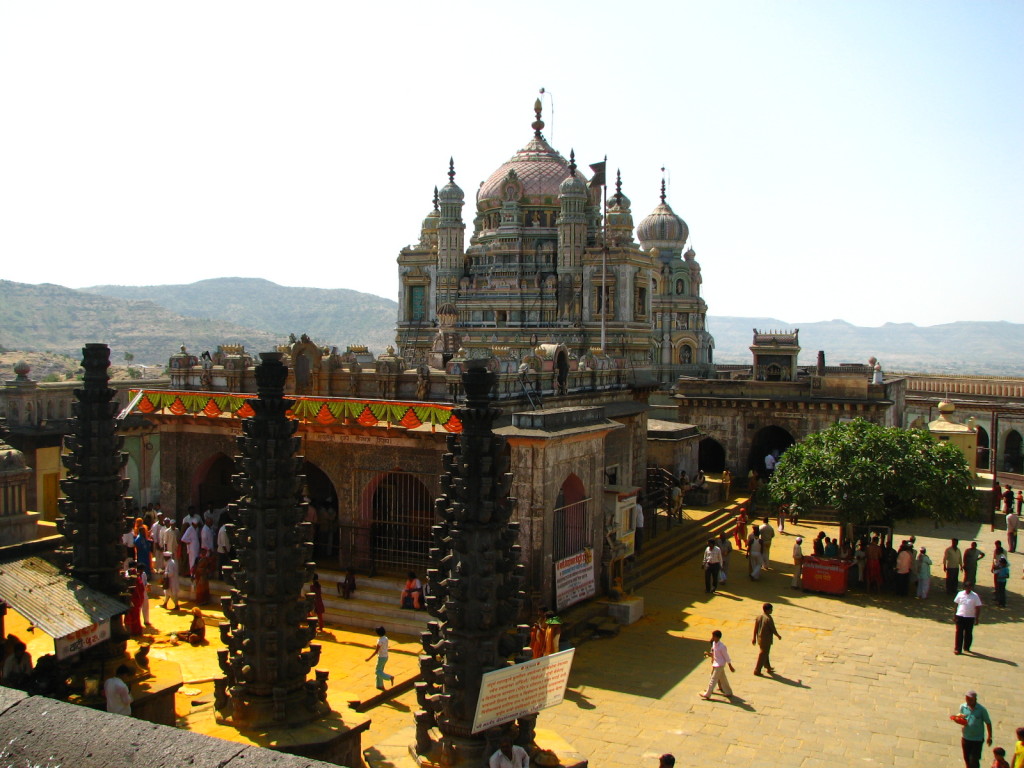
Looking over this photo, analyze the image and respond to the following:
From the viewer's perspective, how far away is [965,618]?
56.6 feet

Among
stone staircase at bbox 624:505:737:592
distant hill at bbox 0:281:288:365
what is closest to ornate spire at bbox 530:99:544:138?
stone staircase at bbox 624:505:737:592

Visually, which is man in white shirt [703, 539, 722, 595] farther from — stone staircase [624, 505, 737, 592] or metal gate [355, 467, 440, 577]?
metal gate [355, 467, 440, 577]

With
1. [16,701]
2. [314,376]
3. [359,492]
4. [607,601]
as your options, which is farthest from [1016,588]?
[16,701]

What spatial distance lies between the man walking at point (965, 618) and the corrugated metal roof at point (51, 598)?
14693 millimetres

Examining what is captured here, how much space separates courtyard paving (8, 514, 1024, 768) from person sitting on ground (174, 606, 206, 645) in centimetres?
25

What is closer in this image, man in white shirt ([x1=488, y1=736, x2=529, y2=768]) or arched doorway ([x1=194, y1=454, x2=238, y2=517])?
man in white shirt ([x1=488, y1=736, x2=529, y2=768])

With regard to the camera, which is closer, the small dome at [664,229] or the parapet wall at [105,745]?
the parapet wall at [105,745]

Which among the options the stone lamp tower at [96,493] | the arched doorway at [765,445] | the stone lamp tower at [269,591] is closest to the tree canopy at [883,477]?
the stone lamp tower at [269,591]

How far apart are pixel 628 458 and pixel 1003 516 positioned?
51.3 feet

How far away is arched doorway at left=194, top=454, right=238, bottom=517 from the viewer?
22750mm

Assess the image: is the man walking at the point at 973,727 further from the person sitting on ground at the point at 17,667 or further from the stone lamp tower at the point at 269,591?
the person sitting on ground at the point at 17,667

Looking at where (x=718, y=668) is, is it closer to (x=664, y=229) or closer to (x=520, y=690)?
(x=520, y=690)

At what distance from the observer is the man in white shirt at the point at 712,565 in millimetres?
21703

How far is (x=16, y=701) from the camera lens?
184 inches
